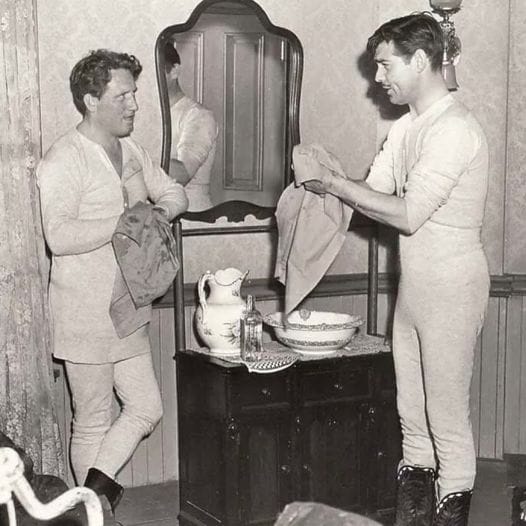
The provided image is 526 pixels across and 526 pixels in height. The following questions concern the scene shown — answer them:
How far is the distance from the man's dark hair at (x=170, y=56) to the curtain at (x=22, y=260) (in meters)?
0.66

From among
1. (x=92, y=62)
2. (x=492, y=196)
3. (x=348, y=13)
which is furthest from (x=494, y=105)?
(x=92, y=62)

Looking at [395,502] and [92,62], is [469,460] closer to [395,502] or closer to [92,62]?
[395,502]

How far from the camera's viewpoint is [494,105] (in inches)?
200

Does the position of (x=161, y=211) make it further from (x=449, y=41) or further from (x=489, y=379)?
(x=489, y=379)

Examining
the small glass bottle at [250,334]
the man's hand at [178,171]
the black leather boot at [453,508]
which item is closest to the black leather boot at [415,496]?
the black leather boot at [453,508]

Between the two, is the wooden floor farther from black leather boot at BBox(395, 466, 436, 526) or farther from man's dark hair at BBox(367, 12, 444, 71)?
man's dark hair at BBox(367, 12, 444, 71)

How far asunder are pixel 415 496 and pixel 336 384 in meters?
0.58

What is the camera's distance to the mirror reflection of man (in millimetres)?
4637

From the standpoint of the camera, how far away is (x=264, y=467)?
4277 millimetres

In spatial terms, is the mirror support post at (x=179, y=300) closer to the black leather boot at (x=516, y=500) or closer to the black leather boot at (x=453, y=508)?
the black leather boot at (x=453, y=508)

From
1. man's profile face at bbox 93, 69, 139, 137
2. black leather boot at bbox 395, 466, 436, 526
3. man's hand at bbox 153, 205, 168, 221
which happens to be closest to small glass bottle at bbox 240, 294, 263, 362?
man's hand at bbox 153, 205, 168, 221

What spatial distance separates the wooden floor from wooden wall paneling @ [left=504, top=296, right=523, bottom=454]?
0.22m

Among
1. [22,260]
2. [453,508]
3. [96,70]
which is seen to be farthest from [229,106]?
[453,508]

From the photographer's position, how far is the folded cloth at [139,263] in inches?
159
